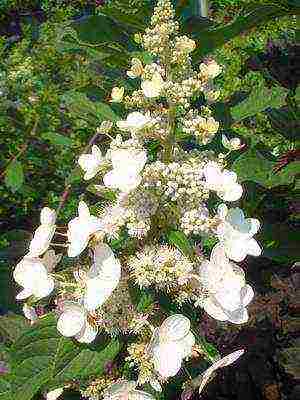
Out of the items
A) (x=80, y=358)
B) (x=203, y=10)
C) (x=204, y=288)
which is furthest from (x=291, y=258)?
(x=203, y=10)

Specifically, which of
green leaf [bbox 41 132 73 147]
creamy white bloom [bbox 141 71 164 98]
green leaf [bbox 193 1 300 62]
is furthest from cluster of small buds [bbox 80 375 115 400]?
green leaf [bbox 41 132 73 147]

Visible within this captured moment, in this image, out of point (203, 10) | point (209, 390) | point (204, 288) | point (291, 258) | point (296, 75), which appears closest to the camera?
point (204, 288)

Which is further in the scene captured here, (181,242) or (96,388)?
(96,388)

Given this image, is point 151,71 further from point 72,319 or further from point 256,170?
point 72,319

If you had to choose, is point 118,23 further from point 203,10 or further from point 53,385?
point 203,10

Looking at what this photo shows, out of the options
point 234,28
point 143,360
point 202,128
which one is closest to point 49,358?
point 143,360
